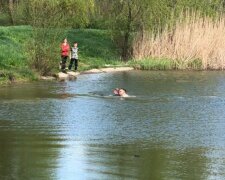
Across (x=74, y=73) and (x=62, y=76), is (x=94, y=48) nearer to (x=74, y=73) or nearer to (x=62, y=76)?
(x=74, y=73)

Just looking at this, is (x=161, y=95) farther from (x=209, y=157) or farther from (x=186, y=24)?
(x=186, y=24)

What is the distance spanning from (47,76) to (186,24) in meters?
10.0

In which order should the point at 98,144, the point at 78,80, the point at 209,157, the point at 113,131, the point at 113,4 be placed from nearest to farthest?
1. the point at 209,157
2. the point at 98,144
3. the point at 113,131
4. the point at 78,80
5. the point at 113,4

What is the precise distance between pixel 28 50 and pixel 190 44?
31.4 feet

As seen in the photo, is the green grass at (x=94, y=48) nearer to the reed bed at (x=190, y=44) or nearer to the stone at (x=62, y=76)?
the reed bed at (x=190, y=44)

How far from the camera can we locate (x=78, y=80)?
2561 centimetres

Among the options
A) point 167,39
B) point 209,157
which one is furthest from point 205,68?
point 209,157

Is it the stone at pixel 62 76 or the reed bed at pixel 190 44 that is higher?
the reed bed at pixel 190 44

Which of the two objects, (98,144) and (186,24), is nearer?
(98,144)

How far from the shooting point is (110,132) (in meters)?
13.9

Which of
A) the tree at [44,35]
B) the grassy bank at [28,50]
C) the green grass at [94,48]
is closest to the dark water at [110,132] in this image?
the grassy bank at [28,50]

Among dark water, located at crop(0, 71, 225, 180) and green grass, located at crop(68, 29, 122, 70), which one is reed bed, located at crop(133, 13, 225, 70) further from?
dark water, located at crop(0, 71, 225, 180)

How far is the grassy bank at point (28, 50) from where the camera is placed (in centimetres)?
2491

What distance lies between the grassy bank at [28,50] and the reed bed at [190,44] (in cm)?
216
